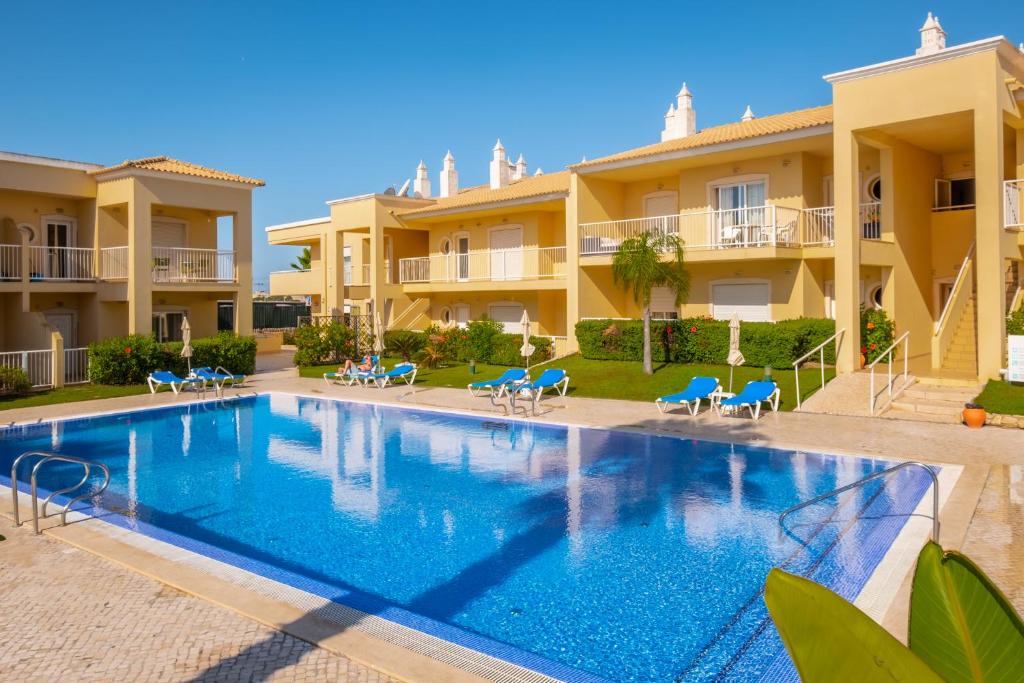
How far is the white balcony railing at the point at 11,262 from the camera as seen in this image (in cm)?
2345

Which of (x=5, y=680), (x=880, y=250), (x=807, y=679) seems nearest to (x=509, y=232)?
(x=880, y=250)

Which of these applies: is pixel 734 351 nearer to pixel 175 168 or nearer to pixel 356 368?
pixel 356 368

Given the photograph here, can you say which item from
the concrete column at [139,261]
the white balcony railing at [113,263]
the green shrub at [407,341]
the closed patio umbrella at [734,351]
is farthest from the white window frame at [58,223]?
the closed patio umbrella at [734,351]

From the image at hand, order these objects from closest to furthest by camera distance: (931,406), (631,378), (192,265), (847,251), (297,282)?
(931,406) < (847,251) < (631,378) < (192,265) < (297,282)

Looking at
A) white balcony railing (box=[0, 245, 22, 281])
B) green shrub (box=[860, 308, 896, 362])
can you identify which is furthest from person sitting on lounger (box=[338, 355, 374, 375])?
green shrub (box=[860, 308, 896, 362])

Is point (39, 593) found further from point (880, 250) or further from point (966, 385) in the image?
point (880, 250)

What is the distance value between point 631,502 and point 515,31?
69.5 ft

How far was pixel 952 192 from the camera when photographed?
2242 centimetres

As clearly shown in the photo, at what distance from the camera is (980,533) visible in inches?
324

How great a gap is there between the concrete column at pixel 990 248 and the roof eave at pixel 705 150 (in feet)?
13.0

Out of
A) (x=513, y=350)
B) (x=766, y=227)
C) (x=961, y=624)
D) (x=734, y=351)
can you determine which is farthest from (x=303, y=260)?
(x=961, y=624)

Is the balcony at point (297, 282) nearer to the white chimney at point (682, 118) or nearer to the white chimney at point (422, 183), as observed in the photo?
the white chimney at point (422, 183)

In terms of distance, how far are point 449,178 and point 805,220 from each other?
21.0m

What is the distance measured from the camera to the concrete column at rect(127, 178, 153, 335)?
2472 cm
